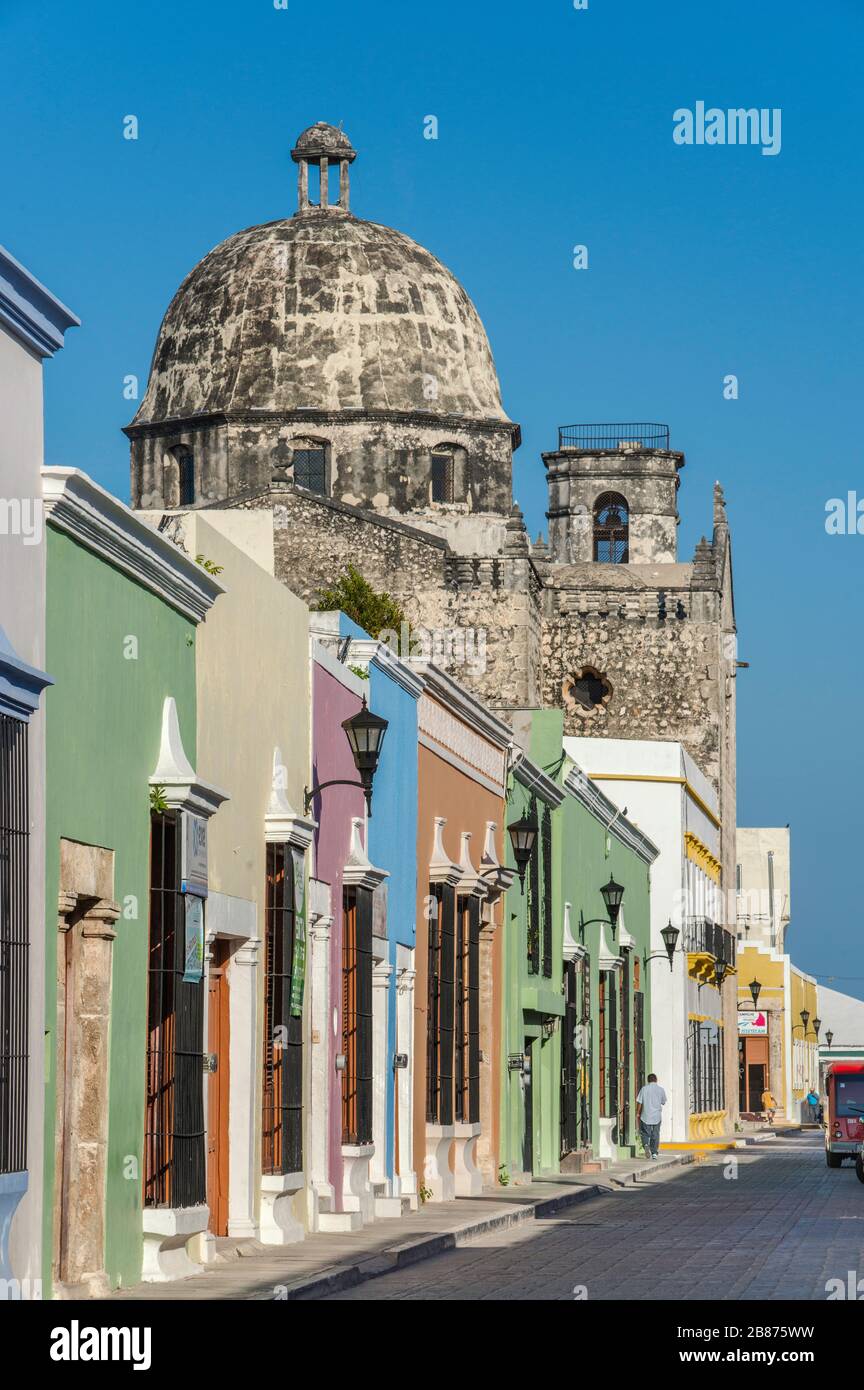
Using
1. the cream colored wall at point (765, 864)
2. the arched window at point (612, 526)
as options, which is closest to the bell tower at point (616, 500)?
the arched window at point (612, 526)

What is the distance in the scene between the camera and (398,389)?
5516cm

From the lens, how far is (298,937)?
19266mm

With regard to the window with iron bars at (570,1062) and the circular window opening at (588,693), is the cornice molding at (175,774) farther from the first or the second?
the circular window opening at (588,693)

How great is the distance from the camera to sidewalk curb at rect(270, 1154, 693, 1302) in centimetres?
1492

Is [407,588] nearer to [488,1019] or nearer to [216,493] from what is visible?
[216,493]

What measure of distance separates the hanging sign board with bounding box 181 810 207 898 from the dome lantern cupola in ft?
143

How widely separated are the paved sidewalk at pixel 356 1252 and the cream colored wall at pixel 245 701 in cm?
237

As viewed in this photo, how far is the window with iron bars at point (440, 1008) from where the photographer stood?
25953 mm

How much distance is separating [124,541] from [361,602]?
37811mm

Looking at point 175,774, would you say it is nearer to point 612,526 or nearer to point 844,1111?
point 844,1111

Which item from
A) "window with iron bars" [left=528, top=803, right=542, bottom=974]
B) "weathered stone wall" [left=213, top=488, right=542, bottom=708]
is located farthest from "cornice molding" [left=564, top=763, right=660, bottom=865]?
"weathered stone wall" [left=213, top=488, right=542, bottom=708]

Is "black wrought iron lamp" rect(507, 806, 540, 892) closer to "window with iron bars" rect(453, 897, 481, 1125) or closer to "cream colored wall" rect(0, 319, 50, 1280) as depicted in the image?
"window with iron bars" rect(453, 897, 481, 1125)

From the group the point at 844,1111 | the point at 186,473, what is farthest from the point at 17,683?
the point at 186,473
